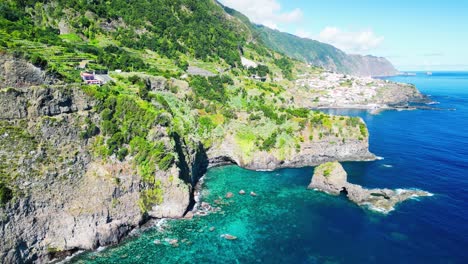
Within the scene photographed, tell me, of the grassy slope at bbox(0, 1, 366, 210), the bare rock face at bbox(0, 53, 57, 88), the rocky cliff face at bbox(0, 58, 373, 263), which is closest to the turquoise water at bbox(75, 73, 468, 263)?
the rocky cliff face at bbox(0, 58, 373, 263)

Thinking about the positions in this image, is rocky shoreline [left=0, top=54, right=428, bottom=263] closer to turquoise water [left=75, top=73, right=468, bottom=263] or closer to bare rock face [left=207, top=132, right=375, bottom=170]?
turquoise water [left=75, top=73, right=468, bottom=263]

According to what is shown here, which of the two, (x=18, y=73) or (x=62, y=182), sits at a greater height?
(x=18, y=73)

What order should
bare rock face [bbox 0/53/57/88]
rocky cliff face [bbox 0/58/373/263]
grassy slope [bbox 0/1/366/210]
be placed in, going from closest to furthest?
rocky cliff face [bbox 0/58/373/263], bare rock face [bbox 0/53/57/88], grassy slope [bbox 0/1/366/210]

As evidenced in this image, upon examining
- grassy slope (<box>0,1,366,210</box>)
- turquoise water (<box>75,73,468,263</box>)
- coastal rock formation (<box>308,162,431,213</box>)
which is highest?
grassy slope (<box>0,1,366,210</box>)

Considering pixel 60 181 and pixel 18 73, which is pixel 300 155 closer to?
pixel 60 181

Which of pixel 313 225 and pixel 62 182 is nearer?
pixel 62 182

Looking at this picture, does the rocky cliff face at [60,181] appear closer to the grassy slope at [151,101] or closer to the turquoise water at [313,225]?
the grassy slope at [151,101]

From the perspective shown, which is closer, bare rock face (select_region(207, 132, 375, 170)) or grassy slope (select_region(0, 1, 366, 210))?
grassy slope (select_region(0, 1, 366, 210))

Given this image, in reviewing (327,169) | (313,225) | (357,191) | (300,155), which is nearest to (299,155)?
(300,155)
